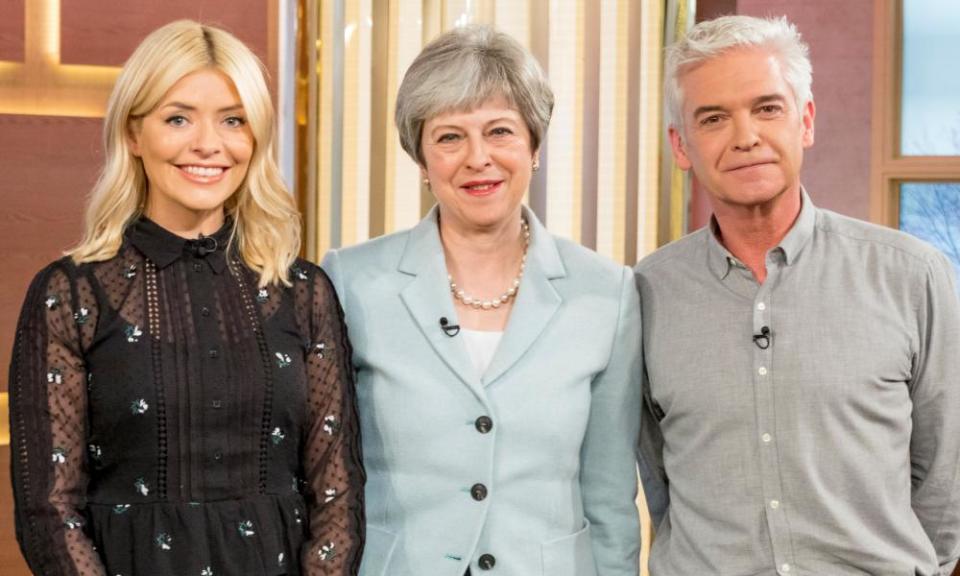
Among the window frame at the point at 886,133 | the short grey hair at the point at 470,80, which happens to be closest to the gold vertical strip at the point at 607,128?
the window frame at the point at 886,133

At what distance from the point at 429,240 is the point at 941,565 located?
1.06 metres

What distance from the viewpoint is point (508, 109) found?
204 cm

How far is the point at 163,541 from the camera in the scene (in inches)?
68.2

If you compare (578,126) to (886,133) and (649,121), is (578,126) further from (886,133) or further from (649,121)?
(886,133)

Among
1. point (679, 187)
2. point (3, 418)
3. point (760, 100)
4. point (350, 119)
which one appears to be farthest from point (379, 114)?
point (760, 100)

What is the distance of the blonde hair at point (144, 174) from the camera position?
1812 millimetres

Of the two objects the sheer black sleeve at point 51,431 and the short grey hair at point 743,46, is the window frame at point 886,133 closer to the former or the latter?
the short grey hair at point 743,46

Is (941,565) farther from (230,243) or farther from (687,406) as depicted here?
(230,243)

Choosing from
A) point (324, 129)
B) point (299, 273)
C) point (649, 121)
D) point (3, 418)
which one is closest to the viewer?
point (299, 273)

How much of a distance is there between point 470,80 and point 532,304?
0.40 metres

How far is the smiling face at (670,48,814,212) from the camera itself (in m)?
2.06

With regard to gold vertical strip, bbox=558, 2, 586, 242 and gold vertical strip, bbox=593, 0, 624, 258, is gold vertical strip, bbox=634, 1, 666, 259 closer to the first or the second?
gold vertical strip, bbox=593, 0, 624, 258

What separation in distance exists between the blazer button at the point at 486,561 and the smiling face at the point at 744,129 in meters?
0.73

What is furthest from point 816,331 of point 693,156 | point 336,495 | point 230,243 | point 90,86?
point 90,86
